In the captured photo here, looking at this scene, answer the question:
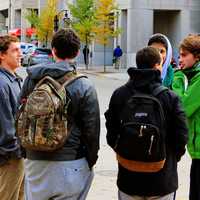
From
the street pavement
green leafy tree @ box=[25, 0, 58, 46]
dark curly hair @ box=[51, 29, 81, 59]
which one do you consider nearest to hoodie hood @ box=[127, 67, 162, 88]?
dark curly hair @ box=[51, 29, 81, 59]

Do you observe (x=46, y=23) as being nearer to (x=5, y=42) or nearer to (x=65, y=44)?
(x=5, y=42)

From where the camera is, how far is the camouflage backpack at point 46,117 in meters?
4.65

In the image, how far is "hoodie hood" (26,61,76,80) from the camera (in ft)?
15.8

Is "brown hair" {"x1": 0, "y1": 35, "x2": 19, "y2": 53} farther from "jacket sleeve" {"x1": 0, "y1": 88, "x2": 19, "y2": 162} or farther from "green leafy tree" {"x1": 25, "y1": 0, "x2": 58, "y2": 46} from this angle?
"green leafy tree" {"x1": 25, "y1": 0, "x2": 58, "y2": 46}

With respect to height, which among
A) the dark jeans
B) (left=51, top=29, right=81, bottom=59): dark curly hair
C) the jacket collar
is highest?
(left=51, top=29, right=81, bottom=59): dark curly hair

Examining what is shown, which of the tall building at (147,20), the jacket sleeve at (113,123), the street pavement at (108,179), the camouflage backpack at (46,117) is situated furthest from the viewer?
the tall building at (147,20)

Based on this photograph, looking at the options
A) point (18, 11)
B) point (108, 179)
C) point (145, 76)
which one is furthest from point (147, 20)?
point (145, 76)

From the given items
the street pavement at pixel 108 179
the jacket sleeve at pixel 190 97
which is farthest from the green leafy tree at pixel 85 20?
the jacket sleeve at pixel 190 97

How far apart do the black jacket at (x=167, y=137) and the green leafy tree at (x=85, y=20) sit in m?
43.1

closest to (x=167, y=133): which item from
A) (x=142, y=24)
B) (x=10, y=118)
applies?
(x=10, y=118)

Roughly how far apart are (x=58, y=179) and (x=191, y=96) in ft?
4.80

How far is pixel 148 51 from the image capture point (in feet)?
16.3

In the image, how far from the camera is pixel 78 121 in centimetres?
484

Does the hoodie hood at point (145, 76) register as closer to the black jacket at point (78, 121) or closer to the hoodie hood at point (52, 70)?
the black jacket at point (78, 121)
